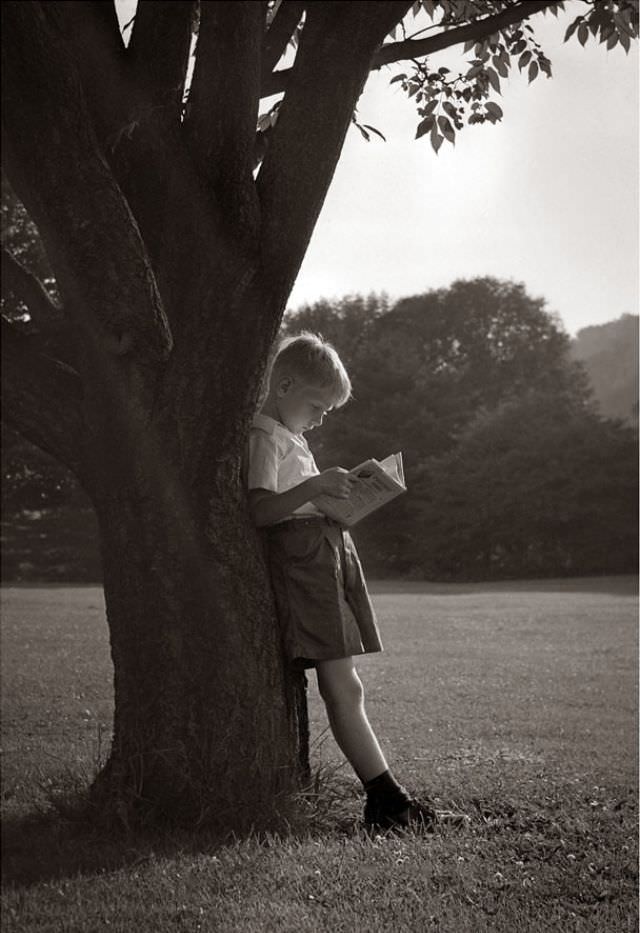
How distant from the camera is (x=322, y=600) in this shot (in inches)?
140

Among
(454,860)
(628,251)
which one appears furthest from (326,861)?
(628,251)

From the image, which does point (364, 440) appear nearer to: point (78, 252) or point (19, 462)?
point (19, 462)

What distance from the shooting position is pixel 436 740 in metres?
5.45

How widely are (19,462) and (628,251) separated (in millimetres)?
19997

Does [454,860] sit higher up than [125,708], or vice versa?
[125,708]

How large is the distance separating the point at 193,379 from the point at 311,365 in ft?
1.91

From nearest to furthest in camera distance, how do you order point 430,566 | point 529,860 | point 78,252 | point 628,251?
point 78,252 → point 529,860 → point 628,251 → point 430,566

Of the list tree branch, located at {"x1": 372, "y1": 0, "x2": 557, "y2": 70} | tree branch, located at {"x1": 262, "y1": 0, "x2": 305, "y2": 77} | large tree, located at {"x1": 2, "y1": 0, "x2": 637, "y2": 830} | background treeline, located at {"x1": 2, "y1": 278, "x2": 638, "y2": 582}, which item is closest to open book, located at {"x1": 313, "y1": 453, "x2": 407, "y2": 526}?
large tree, located at {"x1": 2, "y1": 0, "x2": 637, "y2": 830}

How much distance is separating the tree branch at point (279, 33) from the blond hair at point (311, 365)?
1.20 meters

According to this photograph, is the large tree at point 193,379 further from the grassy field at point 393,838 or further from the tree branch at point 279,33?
the tree branch at point 279,33

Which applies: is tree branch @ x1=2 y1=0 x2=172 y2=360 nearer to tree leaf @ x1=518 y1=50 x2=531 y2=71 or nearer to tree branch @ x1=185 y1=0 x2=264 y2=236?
Answer: tree branch @ x1=185 y1=0 x2=264 y2=236

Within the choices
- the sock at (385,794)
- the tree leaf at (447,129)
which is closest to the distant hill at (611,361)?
the tree leaf at (447,129)

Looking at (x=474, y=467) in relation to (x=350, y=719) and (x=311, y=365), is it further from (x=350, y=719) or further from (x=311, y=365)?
(x=350, y=719)

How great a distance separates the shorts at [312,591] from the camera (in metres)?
3.53
